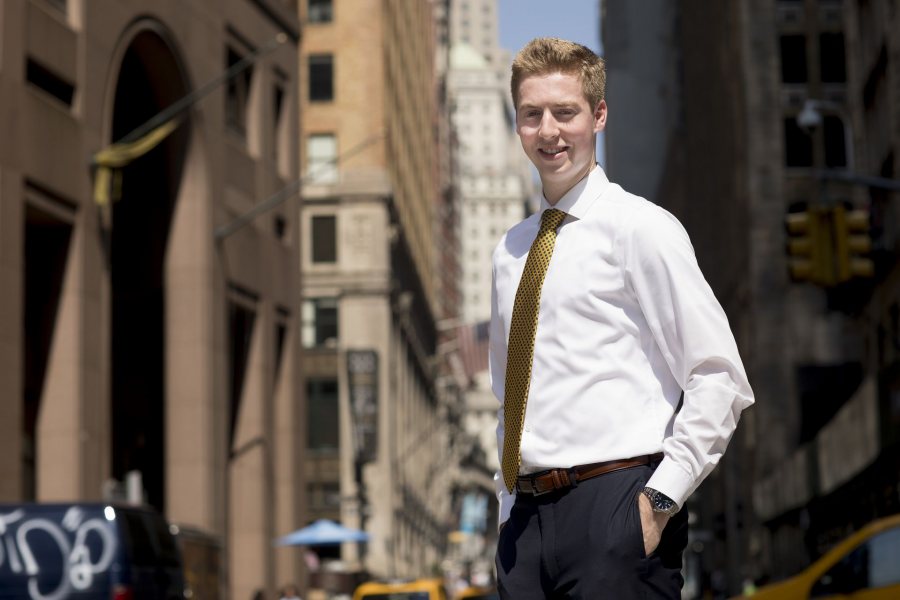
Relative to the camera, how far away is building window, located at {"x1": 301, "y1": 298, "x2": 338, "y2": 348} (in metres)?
74.6

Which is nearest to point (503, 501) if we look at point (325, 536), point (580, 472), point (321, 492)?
point (580, 472)

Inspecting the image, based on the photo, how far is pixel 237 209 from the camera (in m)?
43.9

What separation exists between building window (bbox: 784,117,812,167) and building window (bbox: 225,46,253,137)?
28.2 m

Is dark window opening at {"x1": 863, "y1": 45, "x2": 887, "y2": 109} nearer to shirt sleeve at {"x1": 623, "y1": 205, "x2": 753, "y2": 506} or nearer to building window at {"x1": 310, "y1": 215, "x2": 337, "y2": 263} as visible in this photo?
building window at {"x1": 310, "y1": 215, "x2": 337, "y2": 263}

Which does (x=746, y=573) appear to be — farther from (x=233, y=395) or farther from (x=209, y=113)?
(x=209, y=113)

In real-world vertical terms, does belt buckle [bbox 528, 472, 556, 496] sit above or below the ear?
below

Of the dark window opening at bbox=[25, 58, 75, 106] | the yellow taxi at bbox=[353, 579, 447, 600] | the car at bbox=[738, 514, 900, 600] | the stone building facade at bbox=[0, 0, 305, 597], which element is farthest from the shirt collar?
the dark window opening at bbox=[25, 58, 75, 106]

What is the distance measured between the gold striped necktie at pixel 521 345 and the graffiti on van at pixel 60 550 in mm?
11430

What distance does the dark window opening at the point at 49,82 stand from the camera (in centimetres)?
3167

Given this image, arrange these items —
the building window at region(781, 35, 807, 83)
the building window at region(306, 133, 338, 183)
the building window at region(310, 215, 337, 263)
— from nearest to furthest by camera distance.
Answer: the building window at region(781, 35, 807, 83) < the building window at region(310, 215, 337, 263) < the building window at region(306, 133, 338, 183)

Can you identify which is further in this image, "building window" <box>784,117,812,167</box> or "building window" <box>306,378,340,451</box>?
"building window" <box>306,378,340,451</box>

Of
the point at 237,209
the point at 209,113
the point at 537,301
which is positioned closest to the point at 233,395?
the point at 237,209

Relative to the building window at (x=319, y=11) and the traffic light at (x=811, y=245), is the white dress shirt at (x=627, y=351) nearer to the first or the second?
the traffic light at (x=811, y=245)

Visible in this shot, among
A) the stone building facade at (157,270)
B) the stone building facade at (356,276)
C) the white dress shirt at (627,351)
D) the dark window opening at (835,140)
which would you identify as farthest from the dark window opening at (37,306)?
the dark window opening at (835,140)
